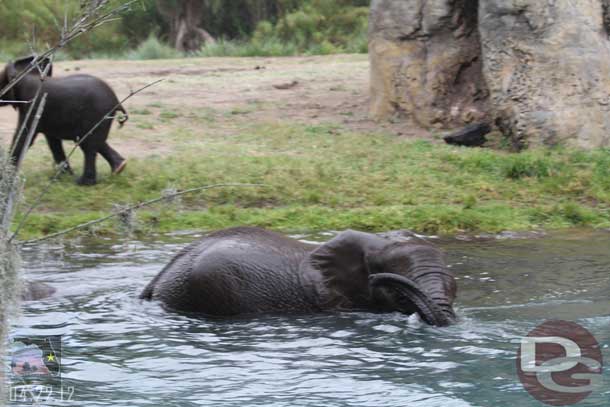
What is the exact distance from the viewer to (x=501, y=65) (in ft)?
40.3

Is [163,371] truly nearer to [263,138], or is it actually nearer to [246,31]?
[263,138]

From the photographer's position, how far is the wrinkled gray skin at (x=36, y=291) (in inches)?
270

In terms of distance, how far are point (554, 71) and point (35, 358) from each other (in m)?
7.87

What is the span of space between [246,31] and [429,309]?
3240 cm

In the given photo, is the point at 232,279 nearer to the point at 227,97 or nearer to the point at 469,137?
the point at 469,137

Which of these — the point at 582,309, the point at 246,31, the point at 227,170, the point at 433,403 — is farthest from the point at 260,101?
the point at 246,31

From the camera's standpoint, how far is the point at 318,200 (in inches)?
404

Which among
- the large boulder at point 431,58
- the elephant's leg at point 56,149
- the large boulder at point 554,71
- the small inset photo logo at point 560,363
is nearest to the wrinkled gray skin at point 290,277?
the small inset photo logo at point 560,363

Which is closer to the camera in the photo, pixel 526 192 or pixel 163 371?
pixel 163 371

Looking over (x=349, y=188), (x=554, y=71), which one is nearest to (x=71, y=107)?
(x=349, y=188)

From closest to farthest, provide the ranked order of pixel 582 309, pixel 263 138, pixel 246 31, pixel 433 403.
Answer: pixel 433 403
pixel 582 309
pixel 263 138
pixel 246 31

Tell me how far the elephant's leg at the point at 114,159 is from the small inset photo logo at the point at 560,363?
18.5 ft

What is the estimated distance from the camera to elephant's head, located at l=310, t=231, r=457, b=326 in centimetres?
610

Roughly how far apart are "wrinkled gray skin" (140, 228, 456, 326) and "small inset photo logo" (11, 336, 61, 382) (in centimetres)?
90
